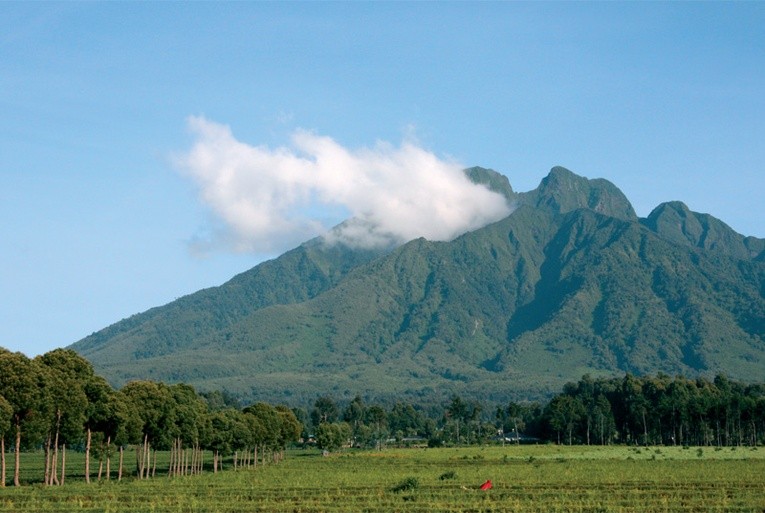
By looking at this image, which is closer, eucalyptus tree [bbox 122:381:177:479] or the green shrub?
the green shrub

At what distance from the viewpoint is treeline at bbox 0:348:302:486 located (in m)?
67.7

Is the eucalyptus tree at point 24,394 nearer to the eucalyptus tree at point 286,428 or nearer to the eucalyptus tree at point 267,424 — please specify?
the eucalyptus tree at point 267,424

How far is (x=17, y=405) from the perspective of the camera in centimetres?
6681

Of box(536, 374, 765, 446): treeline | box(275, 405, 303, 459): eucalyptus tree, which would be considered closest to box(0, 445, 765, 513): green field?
box(275, 405, 303, 459): eucalyptus tree

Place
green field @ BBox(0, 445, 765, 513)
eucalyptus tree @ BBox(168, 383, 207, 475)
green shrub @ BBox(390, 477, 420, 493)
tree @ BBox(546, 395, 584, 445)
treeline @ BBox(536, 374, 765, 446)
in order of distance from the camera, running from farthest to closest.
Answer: tree @ BBox(546, 395, 584, 445) < treeline @ BBox(536, 374, 765, 446) < eucalyptus tree @ BBox(168, 383, 207, 475) < green shrub @ BBox(390, 477, 420, 493) < green field @ BBox(0, 445, 765, 513)

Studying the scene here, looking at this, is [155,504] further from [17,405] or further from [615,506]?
[615,506]

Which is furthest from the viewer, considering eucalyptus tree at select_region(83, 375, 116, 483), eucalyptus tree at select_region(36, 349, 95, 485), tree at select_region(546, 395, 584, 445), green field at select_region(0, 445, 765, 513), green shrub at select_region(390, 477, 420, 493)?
tree at select_region(546, 395, 584, 445)

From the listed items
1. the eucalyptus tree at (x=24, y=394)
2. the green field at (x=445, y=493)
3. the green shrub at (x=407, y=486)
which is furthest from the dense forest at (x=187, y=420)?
the green shrub at (x=407, y=486)

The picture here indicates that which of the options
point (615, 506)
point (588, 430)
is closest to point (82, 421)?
point (615, 506)

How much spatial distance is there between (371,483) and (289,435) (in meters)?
75.9

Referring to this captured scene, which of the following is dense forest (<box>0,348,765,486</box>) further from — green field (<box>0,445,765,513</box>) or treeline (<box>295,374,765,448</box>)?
green field (<box>0,445,765,513</box>)

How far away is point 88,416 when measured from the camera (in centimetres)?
7806

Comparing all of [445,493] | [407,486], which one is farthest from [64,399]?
[445,493]

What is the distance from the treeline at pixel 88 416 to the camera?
67.7 metres
